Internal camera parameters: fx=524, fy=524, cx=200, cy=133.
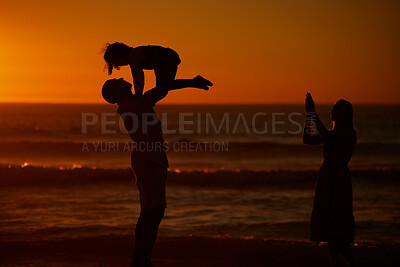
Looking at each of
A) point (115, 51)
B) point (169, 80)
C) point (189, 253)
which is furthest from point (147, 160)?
point (189, 253)

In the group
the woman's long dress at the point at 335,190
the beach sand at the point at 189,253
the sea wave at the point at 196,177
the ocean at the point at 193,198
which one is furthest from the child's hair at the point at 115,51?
the sea wave at the point at 196,177

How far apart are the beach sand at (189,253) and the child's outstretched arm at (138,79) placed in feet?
8.95

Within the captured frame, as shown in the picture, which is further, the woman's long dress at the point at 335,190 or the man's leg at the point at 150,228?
the woman's long dress at the point at 335,190

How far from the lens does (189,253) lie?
279 inches

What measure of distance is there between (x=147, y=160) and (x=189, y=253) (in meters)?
3.30

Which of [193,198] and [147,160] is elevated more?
[147,160]

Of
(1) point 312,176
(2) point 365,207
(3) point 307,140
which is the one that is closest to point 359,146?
(1) point 312,176

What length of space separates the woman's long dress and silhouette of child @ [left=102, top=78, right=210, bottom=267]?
1.58 m

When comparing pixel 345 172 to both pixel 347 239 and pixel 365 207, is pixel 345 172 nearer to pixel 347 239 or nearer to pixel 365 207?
pixel 347 239

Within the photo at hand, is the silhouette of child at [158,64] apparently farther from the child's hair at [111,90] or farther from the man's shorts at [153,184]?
the man's shorts at [153,184]

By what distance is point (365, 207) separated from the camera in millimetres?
13016

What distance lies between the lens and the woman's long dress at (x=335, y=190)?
4.81 meters

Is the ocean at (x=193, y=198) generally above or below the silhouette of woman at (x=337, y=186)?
below

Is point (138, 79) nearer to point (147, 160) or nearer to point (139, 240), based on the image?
point (147, 160)
